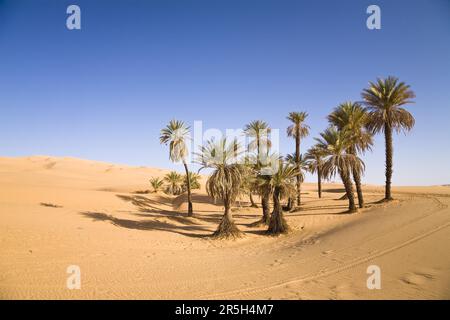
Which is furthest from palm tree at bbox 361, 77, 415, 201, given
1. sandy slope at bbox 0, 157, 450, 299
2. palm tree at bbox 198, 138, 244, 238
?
palm tree at bbox 198, 138, 244, 238

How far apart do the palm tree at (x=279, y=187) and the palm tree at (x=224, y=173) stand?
8.46 feet

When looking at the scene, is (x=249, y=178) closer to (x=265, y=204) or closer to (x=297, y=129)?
(x=265, y=204)

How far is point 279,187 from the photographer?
62.7 feet

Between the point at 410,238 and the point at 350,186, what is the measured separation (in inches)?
410

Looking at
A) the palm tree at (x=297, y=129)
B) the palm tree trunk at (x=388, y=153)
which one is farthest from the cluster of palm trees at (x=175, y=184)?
the palm tree trunk at (x=388, y=153)

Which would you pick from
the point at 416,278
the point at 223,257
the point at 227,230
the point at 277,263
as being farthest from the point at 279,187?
the point at 416,278

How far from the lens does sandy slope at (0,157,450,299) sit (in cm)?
759

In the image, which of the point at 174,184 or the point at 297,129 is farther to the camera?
the point at 174,184

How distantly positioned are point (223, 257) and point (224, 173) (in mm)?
6425

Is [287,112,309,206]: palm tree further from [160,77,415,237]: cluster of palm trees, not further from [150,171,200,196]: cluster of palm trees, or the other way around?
[150,171,200,196]: cluster of palm trees

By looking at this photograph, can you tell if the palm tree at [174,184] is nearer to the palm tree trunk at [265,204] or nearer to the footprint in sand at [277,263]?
the palm tree trunk at [265,204]

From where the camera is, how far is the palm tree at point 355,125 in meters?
23.3
